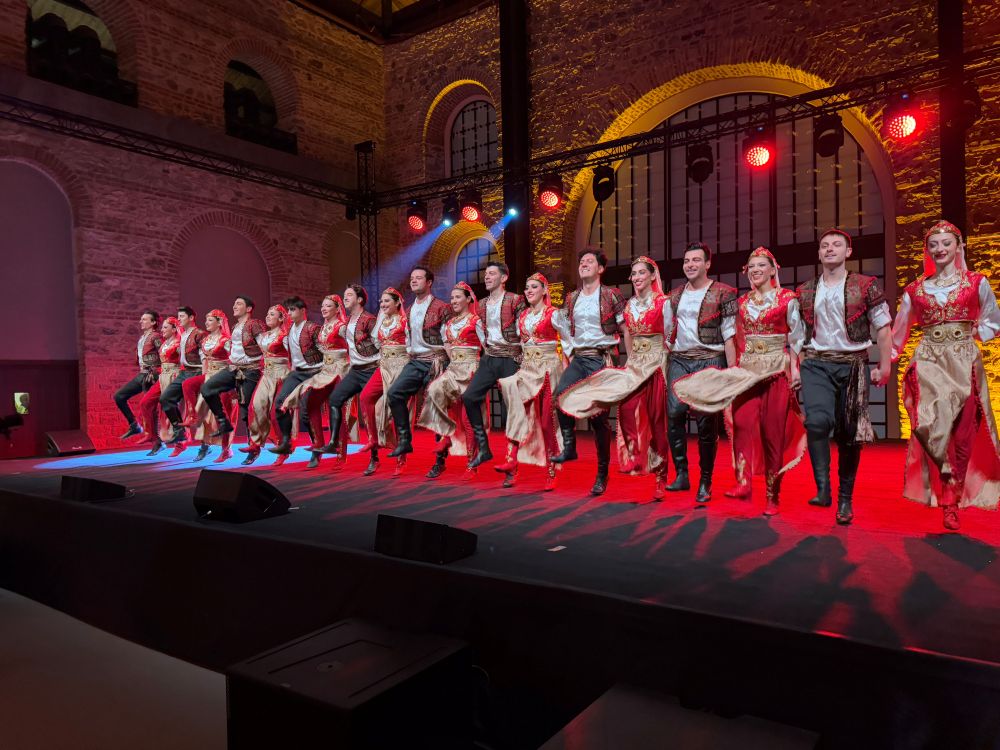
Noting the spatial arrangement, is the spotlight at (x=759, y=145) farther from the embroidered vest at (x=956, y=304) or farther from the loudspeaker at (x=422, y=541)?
the loudspeaker at (x=422, y=541)

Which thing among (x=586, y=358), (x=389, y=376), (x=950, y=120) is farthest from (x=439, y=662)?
(x=950, y=120)

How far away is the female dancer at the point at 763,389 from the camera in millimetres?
4070

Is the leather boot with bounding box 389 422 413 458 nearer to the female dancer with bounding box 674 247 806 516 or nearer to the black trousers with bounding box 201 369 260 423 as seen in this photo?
the black trousers with bounding box 201 369 260 423

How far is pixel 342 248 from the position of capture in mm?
12570

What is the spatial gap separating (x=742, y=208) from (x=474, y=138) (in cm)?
525

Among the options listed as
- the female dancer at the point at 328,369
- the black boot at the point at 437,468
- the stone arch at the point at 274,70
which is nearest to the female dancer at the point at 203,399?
the female dancer at the point at 328,369

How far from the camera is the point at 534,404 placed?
5043 mm

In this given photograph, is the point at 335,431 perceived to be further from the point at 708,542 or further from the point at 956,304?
the point at 956,304

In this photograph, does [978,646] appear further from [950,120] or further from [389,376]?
[950,120]

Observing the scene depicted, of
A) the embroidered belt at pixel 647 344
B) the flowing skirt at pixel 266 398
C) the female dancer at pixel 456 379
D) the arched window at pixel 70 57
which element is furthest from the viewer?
the arched window at pixel 70 57

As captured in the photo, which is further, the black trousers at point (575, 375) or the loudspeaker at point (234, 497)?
the black trousers at point (575, 375)

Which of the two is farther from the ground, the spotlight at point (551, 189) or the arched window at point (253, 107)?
the arched window at point (253, 107)

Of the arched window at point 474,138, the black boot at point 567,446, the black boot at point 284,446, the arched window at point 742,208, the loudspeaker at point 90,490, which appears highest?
the arched window at point 474,138

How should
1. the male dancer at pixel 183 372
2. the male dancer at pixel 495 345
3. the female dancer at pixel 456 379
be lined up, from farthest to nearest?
the male dancer at pixel 183 372 < the female dancer at pixel 456 379 < the male dancer at pixel 495 345
